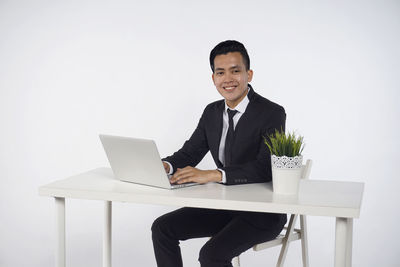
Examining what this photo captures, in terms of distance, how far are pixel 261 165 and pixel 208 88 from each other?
240 cm

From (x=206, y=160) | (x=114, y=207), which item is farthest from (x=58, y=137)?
(x=206, y=160)

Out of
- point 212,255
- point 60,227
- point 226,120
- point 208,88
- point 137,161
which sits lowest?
point 212,255

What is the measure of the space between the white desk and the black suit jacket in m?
0.08

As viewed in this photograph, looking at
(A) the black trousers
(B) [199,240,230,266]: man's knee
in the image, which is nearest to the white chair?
(A) the black trousers

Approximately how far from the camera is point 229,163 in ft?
10.3

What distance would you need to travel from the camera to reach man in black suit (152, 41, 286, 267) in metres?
2.78

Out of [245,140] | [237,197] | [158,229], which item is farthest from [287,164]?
[158,229]

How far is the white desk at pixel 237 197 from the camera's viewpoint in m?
2.33

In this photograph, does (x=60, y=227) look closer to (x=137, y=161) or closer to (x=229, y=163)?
(x=137, y=161)

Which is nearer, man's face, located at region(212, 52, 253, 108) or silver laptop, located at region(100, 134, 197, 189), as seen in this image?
silver laptop, located at region(100, 134, 197, 189)

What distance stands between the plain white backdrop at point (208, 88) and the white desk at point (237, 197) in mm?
2120

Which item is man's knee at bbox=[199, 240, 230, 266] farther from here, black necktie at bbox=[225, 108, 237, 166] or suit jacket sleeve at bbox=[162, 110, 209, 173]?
suit jacket sleeve at bbox=[162, 110, 209, 173]

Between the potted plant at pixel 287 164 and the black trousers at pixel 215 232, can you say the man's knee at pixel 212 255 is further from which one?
the potted plant at pixel 287 164

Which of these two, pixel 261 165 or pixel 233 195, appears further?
pixel 261 165
